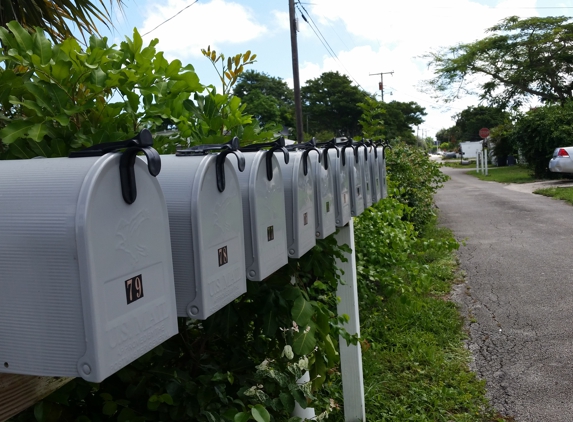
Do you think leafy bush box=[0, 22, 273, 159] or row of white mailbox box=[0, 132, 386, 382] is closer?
row of white mailbox box=[0, 132, 386, 382]

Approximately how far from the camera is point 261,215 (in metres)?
1.68

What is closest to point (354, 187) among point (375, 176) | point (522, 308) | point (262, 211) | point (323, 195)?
point (323, 195)

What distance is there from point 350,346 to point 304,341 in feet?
4.53

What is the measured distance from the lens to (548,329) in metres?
5.34

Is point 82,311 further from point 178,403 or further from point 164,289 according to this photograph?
point 178,403

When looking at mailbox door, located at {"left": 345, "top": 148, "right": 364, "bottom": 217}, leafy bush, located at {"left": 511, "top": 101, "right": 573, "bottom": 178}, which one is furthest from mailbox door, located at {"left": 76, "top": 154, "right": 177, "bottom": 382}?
leafy bush, located at {"left": 511, "top": 101, "right": 573, "bottom": 178}

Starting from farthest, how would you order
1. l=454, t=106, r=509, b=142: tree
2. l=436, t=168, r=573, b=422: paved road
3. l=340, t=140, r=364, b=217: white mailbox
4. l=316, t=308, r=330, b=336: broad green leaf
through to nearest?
l=454, t=106, r=509, b=142: tree < l=436, t=168, r=573, b=422: paved road < l=340, t=140, r=364, b=217: white mailbox < l=316, t=308, r=330, b=336: broad green leaf

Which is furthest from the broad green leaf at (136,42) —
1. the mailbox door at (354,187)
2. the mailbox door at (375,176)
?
the mailbox door at (375,176)

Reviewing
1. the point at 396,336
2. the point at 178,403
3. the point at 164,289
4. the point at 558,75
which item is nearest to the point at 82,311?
the point at 164,289

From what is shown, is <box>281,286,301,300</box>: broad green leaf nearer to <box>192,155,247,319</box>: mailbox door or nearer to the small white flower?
the small white flower

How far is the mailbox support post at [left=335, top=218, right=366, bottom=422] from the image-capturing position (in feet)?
10.8

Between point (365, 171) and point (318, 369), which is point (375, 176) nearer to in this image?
point (365, 171)

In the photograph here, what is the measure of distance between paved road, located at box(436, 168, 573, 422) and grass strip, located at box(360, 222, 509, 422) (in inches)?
6.3

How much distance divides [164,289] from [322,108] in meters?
55.3
